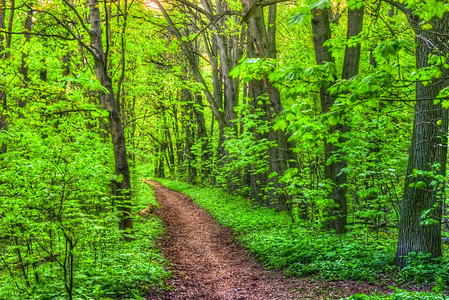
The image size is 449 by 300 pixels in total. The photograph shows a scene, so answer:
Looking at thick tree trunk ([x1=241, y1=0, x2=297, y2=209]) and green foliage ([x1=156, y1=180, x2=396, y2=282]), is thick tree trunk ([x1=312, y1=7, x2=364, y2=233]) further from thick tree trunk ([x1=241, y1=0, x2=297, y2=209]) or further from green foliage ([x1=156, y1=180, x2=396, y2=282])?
thick tree trunk ([x1=241, y1=0, x2=297, y2=209])

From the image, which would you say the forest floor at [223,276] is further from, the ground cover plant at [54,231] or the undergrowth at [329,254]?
the ground cover plant at [54,231]

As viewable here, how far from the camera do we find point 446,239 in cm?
1077

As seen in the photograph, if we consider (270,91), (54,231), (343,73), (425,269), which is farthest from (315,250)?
(54,231)

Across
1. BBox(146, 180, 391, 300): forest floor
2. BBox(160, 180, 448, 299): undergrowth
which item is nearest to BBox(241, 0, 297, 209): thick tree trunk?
BBox(160, 180, 448, 299): undergrowth

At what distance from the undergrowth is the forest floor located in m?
0.27

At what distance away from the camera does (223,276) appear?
755 centimetres

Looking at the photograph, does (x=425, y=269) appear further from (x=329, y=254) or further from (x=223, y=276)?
(x=223, y=276)

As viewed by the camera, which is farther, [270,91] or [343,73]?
[270,91]

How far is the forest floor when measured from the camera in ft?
20.1

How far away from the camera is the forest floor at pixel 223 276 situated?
6125 mm

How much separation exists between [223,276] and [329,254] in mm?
2406

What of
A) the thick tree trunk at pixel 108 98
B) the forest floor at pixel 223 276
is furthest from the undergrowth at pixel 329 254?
the thick tree trunk at pixel 108 98

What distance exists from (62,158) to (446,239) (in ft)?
37.8

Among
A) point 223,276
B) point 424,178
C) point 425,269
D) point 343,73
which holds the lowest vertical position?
point 223,276
